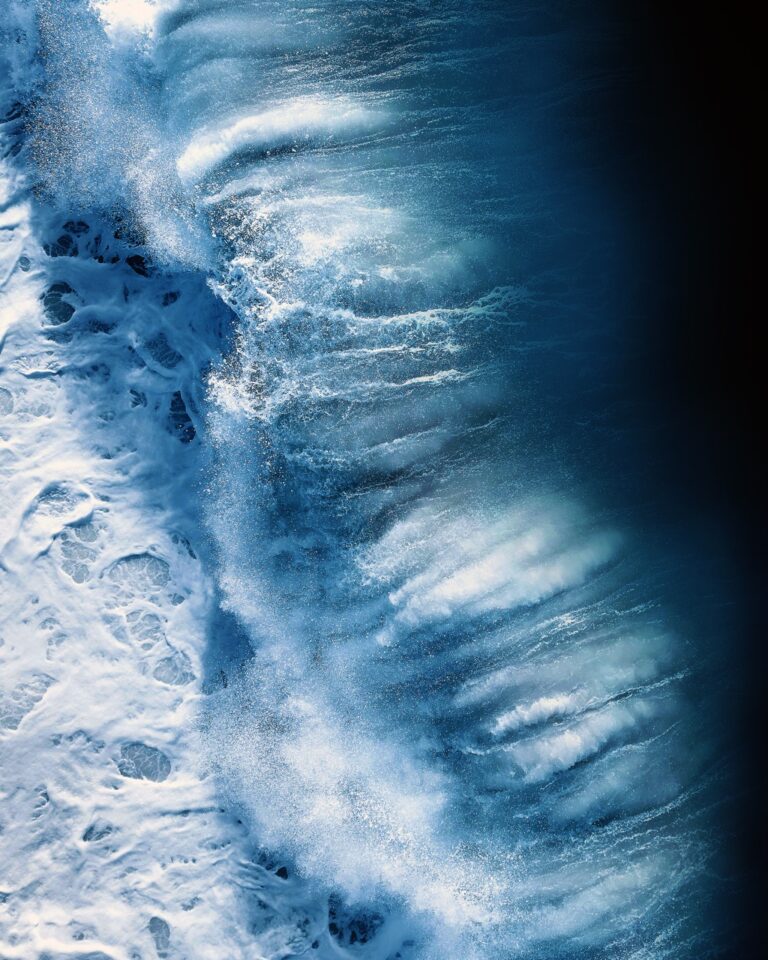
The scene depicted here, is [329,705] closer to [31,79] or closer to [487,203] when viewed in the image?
[487,203]

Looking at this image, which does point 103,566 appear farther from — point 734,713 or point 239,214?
point 734,713

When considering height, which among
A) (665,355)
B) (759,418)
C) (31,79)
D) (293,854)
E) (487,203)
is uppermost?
(31,79)

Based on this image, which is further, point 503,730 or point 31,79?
point 31,79

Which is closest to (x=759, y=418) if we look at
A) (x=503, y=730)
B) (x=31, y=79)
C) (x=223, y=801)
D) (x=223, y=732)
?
(x=503, y=730)

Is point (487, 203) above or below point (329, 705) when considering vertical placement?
above

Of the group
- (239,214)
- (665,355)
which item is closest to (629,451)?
(665,355)

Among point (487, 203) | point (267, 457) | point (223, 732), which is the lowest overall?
point (223, 732)
